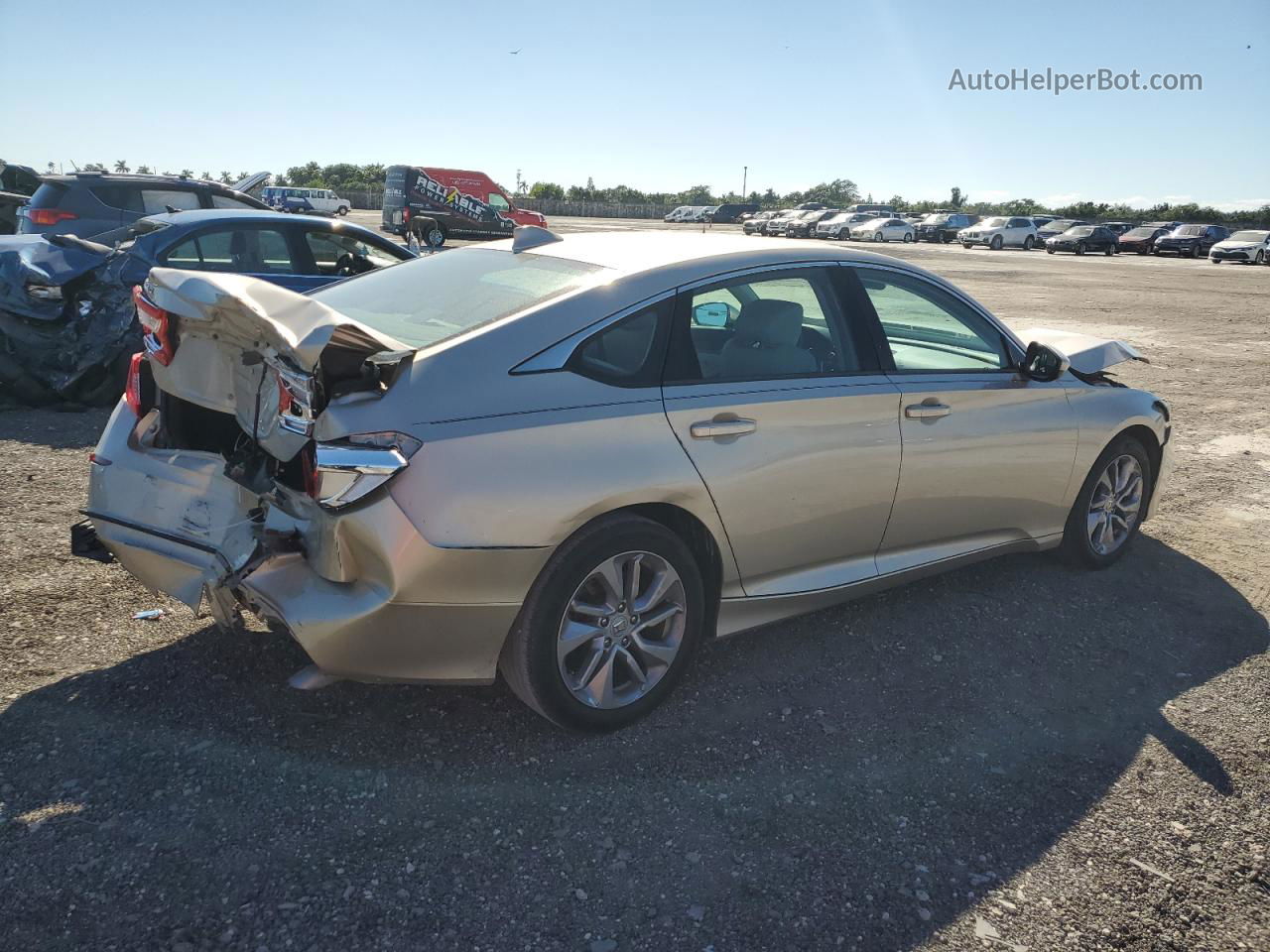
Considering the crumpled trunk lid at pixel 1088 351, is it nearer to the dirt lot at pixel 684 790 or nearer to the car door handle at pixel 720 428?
the dirt lot at pixel 684 790

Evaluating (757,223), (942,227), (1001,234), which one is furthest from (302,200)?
(1001,234)

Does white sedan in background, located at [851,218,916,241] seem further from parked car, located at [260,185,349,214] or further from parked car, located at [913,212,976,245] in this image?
parked car, located at [260,185,349,214]

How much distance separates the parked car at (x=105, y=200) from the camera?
457 inches

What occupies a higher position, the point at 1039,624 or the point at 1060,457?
the point at 1060,457

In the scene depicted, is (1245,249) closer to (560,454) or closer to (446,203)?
(446,203)

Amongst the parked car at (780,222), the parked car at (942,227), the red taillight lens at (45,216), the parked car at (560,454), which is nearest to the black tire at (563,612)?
the parked car at (560,454)

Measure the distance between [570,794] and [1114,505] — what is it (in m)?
3.42

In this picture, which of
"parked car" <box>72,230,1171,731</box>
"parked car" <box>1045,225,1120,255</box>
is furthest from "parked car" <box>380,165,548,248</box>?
"parked car" <box>72,230,1171,731</box>

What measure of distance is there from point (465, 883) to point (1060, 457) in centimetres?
335

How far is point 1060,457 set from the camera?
4574 mm

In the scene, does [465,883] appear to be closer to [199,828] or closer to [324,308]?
[199,828]

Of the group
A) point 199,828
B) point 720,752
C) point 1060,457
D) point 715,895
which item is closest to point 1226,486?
point 1060,457

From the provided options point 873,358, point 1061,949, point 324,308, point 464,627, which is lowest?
point 1061,949

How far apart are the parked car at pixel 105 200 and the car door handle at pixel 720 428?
34.4ft
